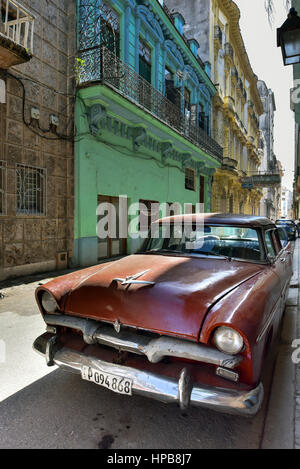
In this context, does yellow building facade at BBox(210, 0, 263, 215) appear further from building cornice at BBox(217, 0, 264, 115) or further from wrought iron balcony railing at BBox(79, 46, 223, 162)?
wrought iron balcony railing at BBox(79, 46, 223, 162)

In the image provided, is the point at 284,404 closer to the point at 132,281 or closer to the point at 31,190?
the point at 132,281

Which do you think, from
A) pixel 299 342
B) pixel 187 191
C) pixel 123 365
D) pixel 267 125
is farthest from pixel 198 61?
pixel 267 125

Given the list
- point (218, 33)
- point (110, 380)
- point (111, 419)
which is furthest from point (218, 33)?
point (111, 419)

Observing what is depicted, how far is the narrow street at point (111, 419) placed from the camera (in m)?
1.98

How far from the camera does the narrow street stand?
1.98 m

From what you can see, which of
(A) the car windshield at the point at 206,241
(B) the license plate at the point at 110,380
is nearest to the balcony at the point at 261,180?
(A) the car windshield at the point at 206,241

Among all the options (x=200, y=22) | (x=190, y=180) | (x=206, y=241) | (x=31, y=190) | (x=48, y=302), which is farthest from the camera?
(x=200, y=22)

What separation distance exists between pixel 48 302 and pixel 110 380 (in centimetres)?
95

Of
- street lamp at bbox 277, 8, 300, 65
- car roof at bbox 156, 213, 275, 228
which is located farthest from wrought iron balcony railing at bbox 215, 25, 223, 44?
car roof at bbox 156, 213, 275, 228

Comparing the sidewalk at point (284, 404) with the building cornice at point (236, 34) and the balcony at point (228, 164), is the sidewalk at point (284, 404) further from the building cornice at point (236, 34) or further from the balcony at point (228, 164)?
the building cornice at point (236, 34)

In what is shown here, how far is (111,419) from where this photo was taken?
2205mm

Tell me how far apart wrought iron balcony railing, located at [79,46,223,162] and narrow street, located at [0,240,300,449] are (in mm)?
7587

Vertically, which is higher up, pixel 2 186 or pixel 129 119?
pixel 129 119

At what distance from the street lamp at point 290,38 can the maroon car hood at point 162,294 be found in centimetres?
313
